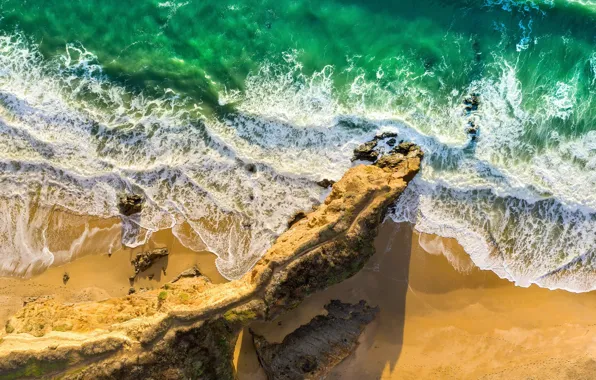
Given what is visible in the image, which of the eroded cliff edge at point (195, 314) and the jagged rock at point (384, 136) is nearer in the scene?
the eroded cliff edge at point (195, 314)

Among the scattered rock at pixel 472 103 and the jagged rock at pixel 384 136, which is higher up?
the scattered rock at pixel 472 103

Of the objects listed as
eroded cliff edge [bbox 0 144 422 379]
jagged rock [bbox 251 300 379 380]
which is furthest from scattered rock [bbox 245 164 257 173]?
jagged rock [bbox 251 300 379 380]

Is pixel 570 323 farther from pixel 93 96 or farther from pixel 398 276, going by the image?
pixel 93 96

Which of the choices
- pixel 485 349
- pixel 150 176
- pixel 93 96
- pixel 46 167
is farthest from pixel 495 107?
Answer: pixel 46 167

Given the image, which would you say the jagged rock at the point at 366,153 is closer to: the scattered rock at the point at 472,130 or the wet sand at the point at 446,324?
the wet sand at the point at 446,324

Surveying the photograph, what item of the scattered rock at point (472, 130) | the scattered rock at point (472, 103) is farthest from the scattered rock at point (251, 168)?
the scattered rock at point (472, 103)

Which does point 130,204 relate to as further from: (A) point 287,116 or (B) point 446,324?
(B) point 446,324

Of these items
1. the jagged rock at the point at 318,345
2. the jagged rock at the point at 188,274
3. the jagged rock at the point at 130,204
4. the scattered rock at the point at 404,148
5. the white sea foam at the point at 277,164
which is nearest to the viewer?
the jagged rock at the point at 318,345
